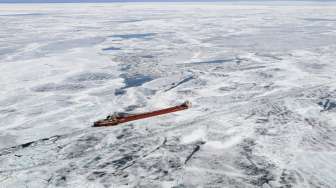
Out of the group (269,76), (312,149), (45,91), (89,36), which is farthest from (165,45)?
(312,149)

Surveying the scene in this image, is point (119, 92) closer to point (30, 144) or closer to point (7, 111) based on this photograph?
point (7, 111)

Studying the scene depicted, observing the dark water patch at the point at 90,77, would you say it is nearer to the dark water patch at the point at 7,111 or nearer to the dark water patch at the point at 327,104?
the dark water patch at the point at 7,111

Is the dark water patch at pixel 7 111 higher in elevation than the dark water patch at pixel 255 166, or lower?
higher

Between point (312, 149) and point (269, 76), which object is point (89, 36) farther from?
point (312, 149)

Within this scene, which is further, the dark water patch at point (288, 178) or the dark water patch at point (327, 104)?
the dark water patch at point (327, 104)

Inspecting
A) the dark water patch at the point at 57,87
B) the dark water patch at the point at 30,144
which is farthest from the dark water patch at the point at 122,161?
the dark water patch at the point at 57,87

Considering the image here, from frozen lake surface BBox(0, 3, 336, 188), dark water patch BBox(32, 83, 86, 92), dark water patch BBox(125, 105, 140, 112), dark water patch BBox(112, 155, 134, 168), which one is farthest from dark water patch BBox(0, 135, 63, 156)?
dark water patch BBox(32, 83, 86, 92)

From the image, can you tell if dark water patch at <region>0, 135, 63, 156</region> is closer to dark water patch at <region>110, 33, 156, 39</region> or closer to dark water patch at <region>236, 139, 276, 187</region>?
dark water patch at <region>236, 139, 276, 187</region>
